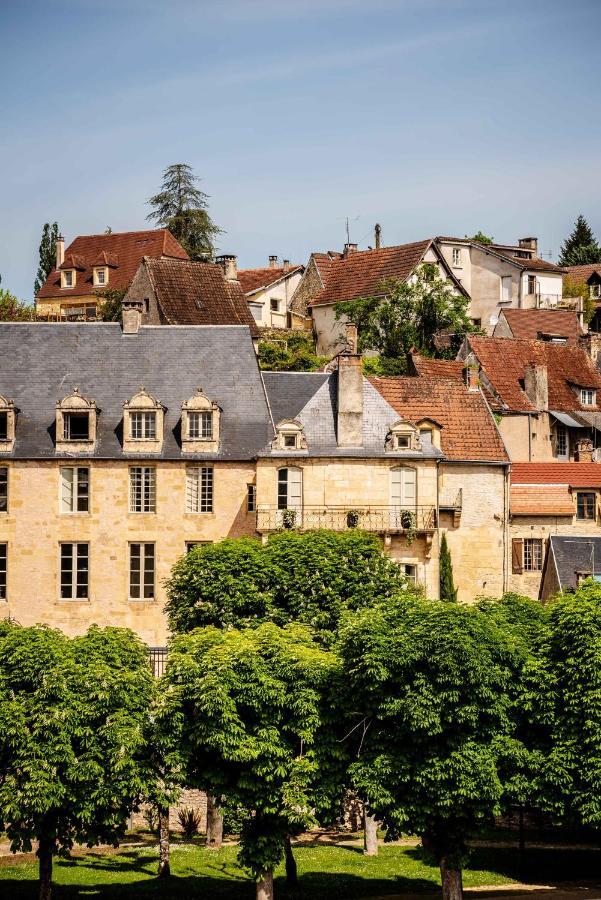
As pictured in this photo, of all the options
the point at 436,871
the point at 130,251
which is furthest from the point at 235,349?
the point at 130,251

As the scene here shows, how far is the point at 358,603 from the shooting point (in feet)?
171

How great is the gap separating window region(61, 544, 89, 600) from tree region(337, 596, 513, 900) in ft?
73.2

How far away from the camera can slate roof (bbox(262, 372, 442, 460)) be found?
6100 centimetres

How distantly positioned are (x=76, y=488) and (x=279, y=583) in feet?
38.6

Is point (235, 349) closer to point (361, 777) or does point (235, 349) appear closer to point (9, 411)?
point (9, 411)

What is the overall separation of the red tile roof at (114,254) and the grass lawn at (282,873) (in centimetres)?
5871

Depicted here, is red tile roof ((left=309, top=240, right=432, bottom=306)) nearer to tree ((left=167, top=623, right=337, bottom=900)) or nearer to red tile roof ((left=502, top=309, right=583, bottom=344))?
red tile roof ((left=502, top=309, right=583, bottom=344))

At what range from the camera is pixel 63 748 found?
39625mm

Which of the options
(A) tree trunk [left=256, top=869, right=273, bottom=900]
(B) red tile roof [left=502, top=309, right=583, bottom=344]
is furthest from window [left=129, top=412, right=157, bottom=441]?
(B) red tile roof [left=502, top=309, right=583, bottom=344]

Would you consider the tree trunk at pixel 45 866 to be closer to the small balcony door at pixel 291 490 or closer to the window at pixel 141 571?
the window at pixel 141 571

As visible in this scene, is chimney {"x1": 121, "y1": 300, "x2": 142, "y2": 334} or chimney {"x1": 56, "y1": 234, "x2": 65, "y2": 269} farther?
chimney {"x1": 56, "y1": 234, "x2": 65, "y2": 269}

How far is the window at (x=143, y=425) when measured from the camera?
61375mm

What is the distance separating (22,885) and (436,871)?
1123 cm

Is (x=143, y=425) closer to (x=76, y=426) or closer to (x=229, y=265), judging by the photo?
(x=76, y=426)
